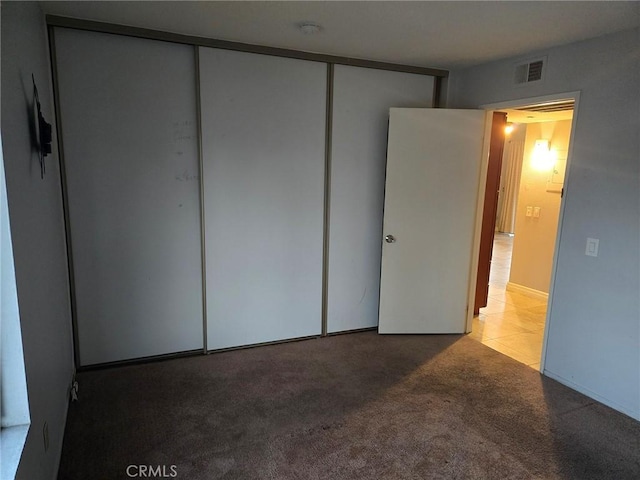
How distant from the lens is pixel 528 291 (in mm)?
5340

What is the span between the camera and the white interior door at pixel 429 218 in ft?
11.8

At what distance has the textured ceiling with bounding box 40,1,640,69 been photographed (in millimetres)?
2316

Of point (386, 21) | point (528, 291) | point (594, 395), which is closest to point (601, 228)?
point (594, 395)

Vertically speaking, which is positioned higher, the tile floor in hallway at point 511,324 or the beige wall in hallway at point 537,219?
the beige wall in hallway at point 537,219

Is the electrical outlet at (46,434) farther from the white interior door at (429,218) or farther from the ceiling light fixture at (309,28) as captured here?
the white interior door at (429,218)

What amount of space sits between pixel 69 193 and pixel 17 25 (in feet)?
4.30

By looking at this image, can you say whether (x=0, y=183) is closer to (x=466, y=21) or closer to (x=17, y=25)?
(x=17, y=25)

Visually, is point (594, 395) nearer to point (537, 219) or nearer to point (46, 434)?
point (537, 219)

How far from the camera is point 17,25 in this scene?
1.73m

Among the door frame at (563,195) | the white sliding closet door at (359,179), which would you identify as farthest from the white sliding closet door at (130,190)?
the door frame at (563,195)

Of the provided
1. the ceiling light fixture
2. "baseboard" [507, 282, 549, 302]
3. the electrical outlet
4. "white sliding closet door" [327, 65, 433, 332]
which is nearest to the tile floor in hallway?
"baseboard" [507, 282, 549, 302]

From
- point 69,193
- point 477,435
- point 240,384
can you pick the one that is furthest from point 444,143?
point 69,193

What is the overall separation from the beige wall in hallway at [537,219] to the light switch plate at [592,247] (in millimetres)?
2246

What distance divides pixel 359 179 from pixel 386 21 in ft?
4.54
